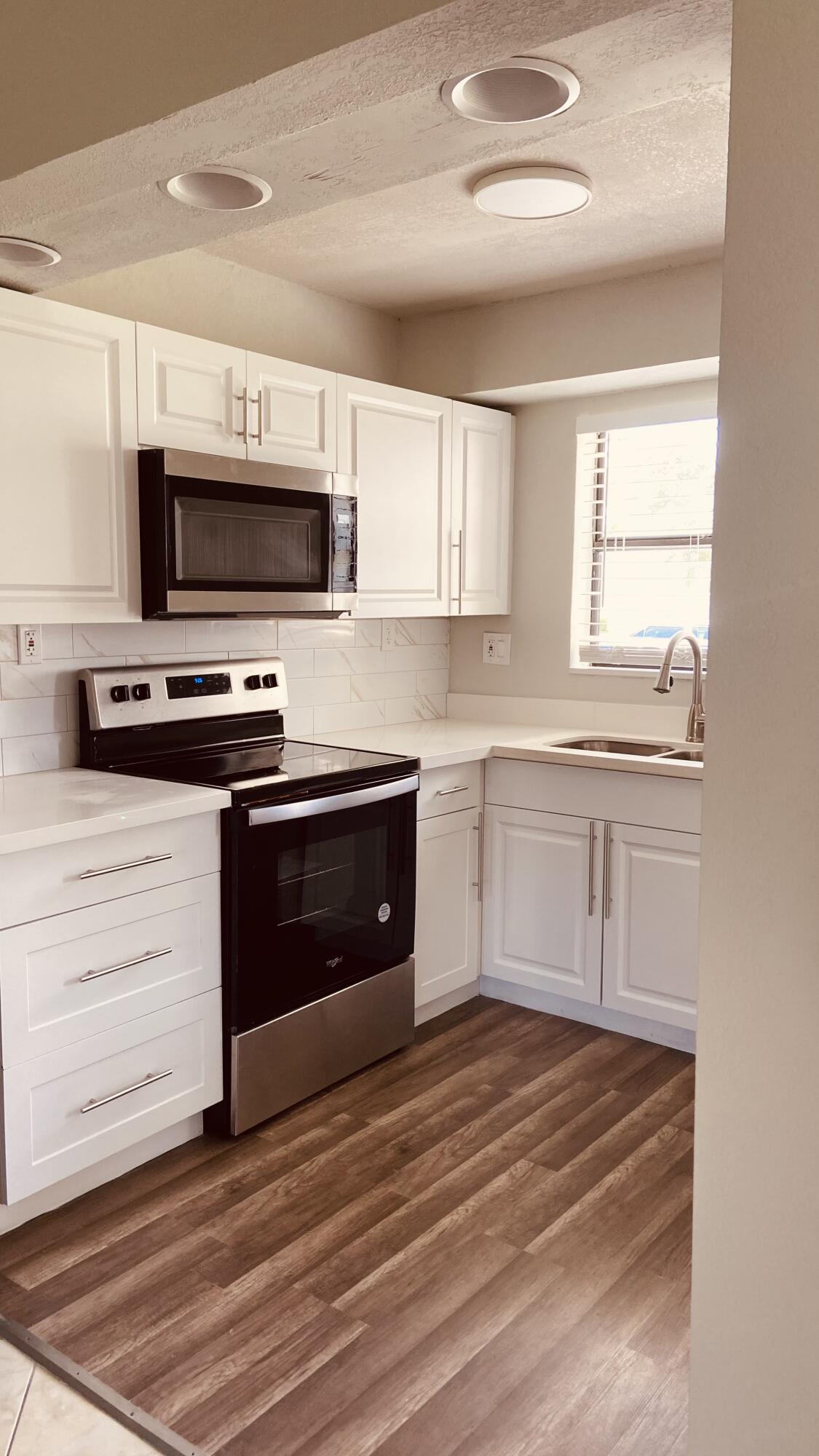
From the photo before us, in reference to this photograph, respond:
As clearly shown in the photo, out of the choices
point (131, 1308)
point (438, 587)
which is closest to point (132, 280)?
point (438, 587)

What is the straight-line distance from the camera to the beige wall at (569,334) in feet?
10.6

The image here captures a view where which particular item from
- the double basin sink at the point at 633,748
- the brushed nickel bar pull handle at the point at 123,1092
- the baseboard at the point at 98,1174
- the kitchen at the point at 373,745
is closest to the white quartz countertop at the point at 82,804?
the kitchen at the point at 373,745

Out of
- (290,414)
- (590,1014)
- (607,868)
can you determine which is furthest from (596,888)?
(290,414)

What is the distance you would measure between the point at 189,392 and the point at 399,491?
2.94 ft

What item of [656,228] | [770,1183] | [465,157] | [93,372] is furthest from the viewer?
[656,228]

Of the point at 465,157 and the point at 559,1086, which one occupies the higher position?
the point at 465,157

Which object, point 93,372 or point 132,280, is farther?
point 132,280

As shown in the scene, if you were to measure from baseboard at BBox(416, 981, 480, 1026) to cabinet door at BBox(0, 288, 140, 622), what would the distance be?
155 cm

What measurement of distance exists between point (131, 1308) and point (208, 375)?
2.16 meters

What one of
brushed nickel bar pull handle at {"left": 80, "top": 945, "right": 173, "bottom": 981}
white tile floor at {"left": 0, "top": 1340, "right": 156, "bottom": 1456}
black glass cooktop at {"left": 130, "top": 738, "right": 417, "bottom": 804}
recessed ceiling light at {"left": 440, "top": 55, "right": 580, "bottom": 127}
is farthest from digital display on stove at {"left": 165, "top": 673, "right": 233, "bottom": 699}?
recessed ceiling light at {"left": 440, "top": 55, "right": 580, "bottom": 127}

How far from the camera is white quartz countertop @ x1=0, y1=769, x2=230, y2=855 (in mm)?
2090

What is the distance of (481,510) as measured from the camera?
3.80 metres

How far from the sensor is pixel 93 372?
8.15 feet

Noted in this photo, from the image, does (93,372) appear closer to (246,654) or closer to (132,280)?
(132,280)
